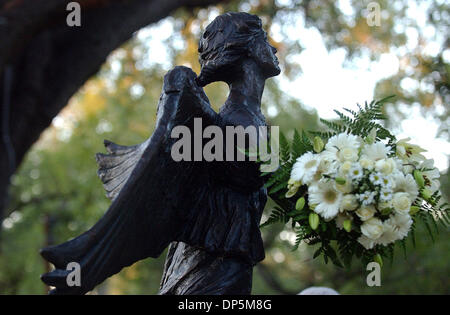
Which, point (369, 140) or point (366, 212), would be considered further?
point (369, 140)

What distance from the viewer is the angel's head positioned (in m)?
2.89

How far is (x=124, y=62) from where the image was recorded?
13438mm

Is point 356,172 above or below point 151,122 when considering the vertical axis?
below

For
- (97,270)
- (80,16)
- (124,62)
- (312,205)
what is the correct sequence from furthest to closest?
(124,62) → (80,16) → (312,205) → (97,270)

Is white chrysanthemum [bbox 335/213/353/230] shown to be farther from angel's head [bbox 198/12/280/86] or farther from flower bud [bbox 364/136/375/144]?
angel's head [bbox 198/12/280/86]

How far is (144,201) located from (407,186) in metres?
1.18

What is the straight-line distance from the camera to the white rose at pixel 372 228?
2418 mm

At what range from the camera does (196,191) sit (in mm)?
2879

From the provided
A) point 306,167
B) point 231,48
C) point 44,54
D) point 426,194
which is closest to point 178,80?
point 231,48

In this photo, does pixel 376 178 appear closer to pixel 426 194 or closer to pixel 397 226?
pixel 397 226

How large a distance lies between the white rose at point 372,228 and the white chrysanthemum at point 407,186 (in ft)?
0.68

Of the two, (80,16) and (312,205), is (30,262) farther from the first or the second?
(312,205)
